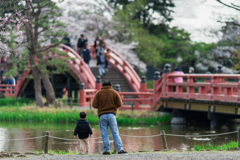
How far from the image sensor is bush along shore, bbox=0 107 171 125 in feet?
56.2

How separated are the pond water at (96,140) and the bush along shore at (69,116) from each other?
2.06ft

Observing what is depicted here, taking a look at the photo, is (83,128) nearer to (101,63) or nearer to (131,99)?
(131,99)

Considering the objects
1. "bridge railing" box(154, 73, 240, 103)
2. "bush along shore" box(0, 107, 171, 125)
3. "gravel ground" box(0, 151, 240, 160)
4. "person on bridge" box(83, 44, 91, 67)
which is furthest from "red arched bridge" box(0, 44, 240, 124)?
"gravel ground" box(0, 151, 240, 160)

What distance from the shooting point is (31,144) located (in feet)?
40.1

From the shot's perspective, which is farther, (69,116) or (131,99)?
(131,99)

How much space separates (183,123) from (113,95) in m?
9.41

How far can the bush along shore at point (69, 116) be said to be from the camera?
17.1 m

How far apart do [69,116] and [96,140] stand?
4.61 metres

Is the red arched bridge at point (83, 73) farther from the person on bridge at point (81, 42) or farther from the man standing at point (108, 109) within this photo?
the man standing at point (108, 109)

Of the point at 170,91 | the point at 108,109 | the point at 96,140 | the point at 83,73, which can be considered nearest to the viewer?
the point at 108,109

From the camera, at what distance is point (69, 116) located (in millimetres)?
17516

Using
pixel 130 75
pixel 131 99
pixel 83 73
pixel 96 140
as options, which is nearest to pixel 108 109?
pixel 96 140

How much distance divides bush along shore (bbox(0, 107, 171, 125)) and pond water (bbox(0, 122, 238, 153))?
63 centimetres

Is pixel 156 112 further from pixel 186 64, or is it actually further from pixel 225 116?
pixel 186 64
